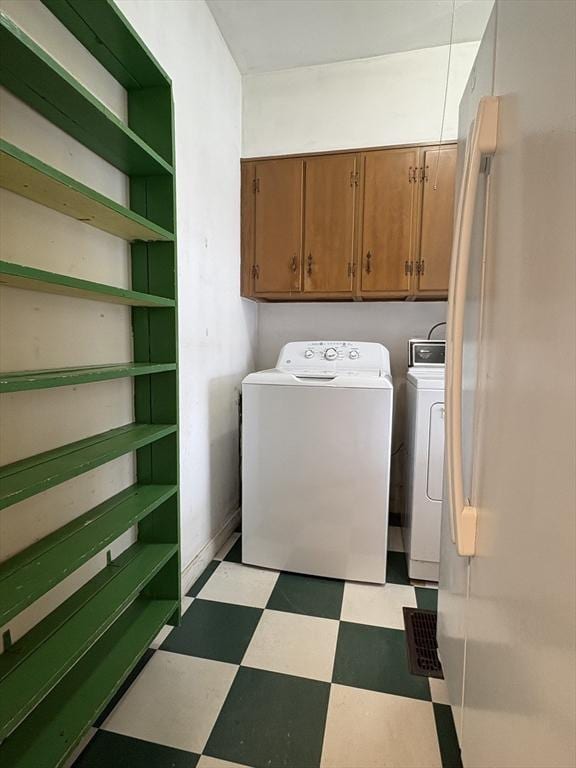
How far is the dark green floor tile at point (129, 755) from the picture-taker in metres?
1.06

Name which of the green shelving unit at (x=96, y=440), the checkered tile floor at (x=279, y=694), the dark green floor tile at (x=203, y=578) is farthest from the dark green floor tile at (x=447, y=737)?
the dark green floor tile at (x=203, y=578)

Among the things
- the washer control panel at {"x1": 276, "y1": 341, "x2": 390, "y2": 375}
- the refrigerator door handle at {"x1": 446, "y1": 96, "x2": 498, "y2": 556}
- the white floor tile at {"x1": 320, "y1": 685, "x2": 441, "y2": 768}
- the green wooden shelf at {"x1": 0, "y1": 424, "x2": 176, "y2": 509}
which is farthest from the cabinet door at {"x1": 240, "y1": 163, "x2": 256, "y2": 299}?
the white floor tile at {"x1": 320, "y1": 685, "x2": 441, "y2": 768}

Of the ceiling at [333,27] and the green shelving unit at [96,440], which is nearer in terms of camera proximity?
the green shelving unit at [96,440]

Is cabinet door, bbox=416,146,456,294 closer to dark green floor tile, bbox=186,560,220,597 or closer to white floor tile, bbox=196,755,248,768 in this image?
dark green floor tile, bbox=186,560,220,597

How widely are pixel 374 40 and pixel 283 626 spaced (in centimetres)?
284

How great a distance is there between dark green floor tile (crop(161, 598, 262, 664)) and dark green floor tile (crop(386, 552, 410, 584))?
2.20 feet

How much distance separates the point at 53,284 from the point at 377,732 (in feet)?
4.80

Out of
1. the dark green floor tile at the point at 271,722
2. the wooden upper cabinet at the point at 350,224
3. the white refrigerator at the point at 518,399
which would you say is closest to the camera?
the white refrigerator at the point at 518,399

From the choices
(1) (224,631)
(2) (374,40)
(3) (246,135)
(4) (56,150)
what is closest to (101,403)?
(4) (56,150)

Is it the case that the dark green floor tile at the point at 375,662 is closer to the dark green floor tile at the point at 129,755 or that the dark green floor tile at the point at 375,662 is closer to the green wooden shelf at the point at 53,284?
the dark green floor tile at the point at 129,755

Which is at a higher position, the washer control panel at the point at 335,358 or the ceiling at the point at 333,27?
the ceiling at the point at 333,27

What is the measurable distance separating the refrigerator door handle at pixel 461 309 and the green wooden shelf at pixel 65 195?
0.82 meters

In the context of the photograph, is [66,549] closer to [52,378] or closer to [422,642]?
[52,378]

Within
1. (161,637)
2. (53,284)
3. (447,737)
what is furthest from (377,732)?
(53,284)
